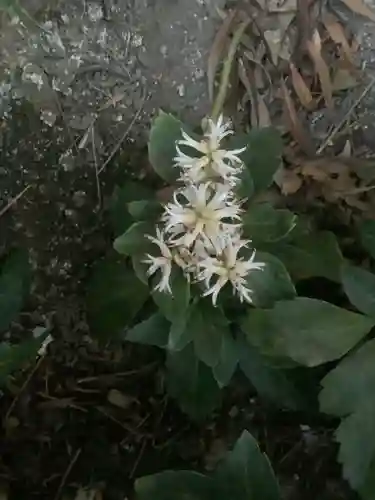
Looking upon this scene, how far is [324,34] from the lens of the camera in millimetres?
872

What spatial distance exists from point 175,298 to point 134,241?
0.19 feet

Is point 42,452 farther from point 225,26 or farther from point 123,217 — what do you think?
point 225,26

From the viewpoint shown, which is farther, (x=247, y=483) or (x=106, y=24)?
(x=106, y=24)

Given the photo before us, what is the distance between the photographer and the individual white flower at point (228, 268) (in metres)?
0.61

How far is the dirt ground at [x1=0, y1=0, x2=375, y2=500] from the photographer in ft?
2.86

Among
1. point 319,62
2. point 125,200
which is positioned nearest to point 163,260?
point 125,200

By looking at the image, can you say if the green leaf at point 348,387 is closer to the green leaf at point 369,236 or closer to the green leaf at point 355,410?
the green leaf at point 355,410

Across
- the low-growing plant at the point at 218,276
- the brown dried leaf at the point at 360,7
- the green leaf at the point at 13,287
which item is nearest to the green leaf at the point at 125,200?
the low-growing plant at the point at 218,276

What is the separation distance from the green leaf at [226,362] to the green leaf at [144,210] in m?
0.13

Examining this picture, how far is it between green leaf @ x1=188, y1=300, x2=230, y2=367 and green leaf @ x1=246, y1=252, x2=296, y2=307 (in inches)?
1.5

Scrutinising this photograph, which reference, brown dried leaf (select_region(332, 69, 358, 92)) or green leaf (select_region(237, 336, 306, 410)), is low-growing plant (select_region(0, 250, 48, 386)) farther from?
brown dried leaf (select_region(332, 69, 358, 92))

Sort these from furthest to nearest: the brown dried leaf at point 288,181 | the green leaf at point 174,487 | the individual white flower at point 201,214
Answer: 1. the brown dried leaf at point 288,181
2. the green leaf at point 174,487
3. the individual white flower at point 201,214

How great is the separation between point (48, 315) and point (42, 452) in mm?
157

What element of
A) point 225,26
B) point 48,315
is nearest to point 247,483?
point 48,315
